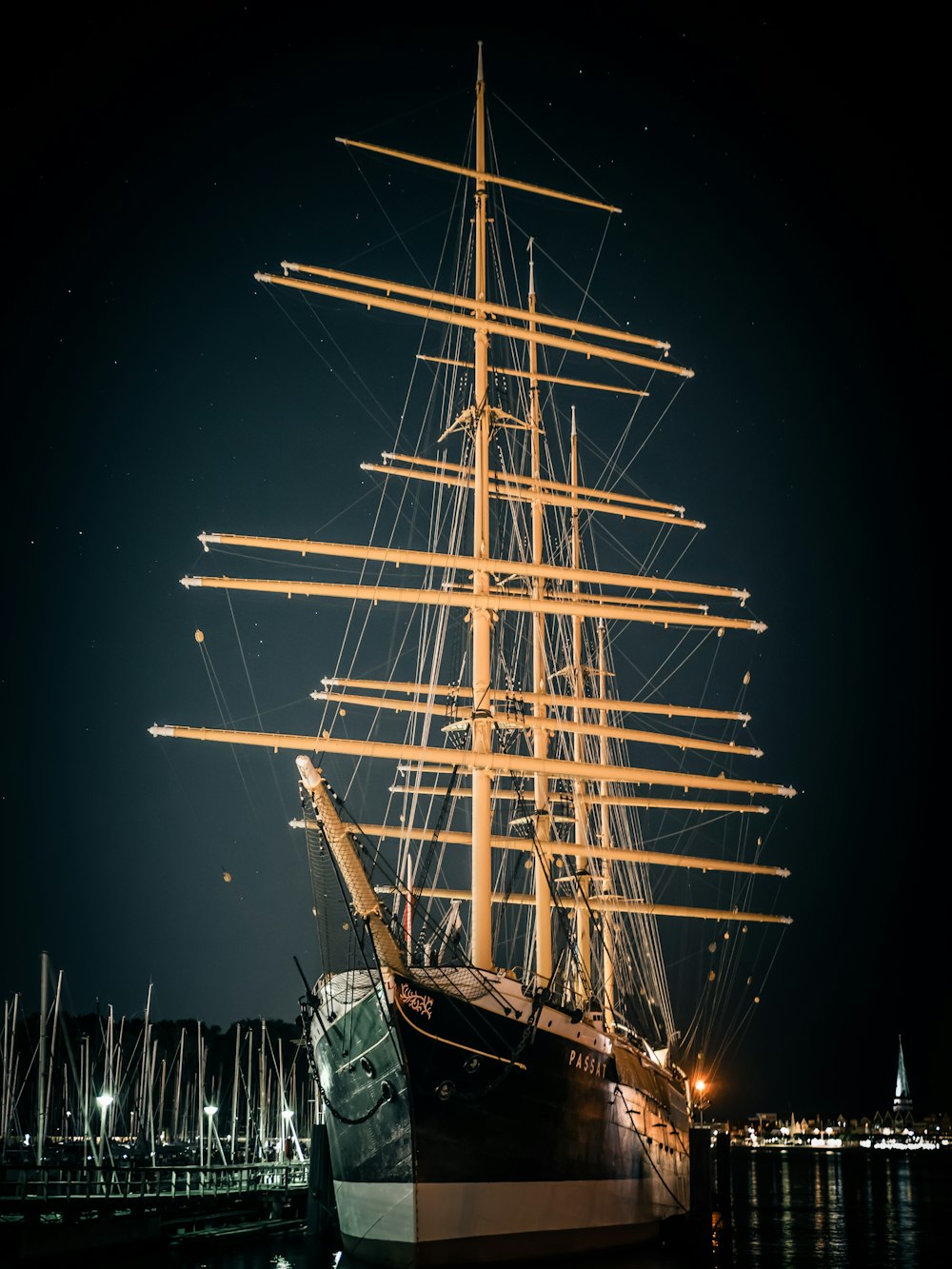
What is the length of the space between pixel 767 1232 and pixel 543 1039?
81.0ft

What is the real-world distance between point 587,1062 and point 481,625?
1083 centimetres

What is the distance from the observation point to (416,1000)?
23.4 metres

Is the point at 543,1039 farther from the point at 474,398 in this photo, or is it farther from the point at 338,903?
the point at 474,398

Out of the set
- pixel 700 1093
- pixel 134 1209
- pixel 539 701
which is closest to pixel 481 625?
pixel 539 701

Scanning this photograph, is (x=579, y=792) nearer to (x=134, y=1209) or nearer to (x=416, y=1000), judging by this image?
(x=134, y=1209)

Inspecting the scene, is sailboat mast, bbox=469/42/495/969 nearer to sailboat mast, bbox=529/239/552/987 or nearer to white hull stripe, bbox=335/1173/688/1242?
sailboat mast, bbox=529/239/552/987

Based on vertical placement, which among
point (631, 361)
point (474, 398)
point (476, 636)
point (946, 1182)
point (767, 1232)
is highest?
point (631, 361)

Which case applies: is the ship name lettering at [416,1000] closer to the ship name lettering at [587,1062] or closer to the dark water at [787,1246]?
the ship name lettering at [587,1062]

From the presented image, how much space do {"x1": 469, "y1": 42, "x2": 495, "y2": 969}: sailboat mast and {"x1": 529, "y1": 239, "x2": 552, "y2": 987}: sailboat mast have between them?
3.50m

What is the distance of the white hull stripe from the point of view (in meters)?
23.0

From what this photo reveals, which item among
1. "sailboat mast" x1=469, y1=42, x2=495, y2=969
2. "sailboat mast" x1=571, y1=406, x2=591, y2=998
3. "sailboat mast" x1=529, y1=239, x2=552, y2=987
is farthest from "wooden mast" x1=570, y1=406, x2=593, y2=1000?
"sailboat mast" x1=469, y1=42, x2=495, y2=969

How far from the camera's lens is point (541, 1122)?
25375mm

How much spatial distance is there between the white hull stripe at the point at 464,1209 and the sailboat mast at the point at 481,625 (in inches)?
190

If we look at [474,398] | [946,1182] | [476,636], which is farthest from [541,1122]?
[946,1182]
